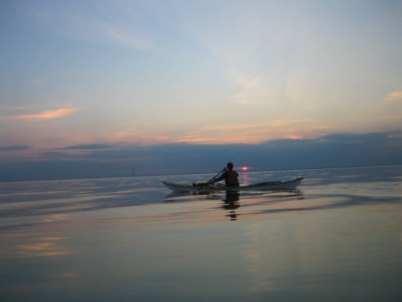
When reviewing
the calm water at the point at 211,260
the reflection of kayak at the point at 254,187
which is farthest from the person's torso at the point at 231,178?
the calm water at the point at 211,260

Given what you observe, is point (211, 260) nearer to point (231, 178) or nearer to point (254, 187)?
point (231, 178)

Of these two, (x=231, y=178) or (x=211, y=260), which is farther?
(x=231, y=178)

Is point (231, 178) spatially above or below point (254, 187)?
above

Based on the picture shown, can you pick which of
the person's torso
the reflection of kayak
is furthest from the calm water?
the reflection of kayak

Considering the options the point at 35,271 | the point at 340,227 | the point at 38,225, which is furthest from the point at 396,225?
the point at 38,225

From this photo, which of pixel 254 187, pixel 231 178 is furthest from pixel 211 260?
pixel 254 187

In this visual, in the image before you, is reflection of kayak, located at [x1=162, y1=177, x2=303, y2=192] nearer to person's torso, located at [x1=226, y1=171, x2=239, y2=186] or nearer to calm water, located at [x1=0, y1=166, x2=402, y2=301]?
person's torso, located at [x1=226, y1=171, x2=239, y2=186]

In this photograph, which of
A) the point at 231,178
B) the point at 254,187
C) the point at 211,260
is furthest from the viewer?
the point at 254,187

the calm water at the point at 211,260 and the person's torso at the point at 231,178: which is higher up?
the person's torso at the point at 231,178

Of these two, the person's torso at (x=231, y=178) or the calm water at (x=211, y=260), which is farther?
the person's torso at (x=231, y=178)

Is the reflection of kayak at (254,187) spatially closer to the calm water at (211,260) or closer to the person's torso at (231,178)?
the person's torso at (231,178)

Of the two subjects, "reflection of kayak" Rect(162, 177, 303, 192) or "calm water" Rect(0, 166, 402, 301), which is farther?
"reflection of kayak" Rect(162, 177, 303, 192)

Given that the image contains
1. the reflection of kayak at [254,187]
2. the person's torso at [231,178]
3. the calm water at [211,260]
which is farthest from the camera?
the reflection of kayak at [254,187]

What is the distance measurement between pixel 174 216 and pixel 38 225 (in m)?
5.68
